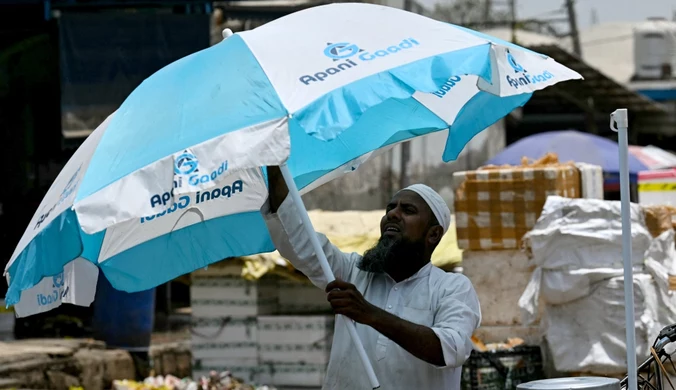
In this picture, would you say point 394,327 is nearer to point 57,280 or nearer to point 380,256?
point 380,256

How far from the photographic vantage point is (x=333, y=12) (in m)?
4.33

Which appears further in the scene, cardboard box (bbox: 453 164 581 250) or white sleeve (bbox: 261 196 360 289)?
cardboard box (bbox: 453 164 581 250)

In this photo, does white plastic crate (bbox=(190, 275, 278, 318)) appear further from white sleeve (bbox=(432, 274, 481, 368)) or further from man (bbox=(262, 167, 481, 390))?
white sleeve (bbox=(432, 274, 481, 368))

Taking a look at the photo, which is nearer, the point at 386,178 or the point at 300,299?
the point at 300,299

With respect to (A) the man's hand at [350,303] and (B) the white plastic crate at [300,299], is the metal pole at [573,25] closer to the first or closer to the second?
(B) the white plastic crate at [300,299]

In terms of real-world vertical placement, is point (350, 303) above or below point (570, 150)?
below

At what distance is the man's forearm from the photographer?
3.89 m

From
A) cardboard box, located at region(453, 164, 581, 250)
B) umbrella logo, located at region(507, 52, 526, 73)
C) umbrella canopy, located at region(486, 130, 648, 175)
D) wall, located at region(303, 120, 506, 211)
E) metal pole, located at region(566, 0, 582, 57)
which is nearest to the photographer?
umbrella logo, located at region(507, 52, 526, 73)

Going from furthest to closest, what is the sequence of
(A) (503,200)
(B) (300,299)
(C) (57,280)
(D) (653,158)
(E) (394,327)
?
(D) (653,158) → (B) (300,299) → (A) (503,200) → (C) (57,280) → (E) (394,327)

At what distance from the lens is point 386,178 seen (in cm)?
Answer: 1814

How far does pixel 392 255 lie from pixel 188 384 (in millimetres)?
7350

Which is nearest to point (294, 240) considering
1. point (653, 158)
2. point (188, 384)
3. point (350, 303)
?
point (350, 303)

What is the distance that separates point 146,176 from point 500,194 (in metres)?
5.67

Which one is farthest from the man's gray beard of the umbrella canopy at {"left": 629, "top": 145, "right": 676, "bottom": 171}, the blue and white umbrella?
the umbrella canopy at {"left": 629, "top": 145, "right": 676, "bottom": 171}
